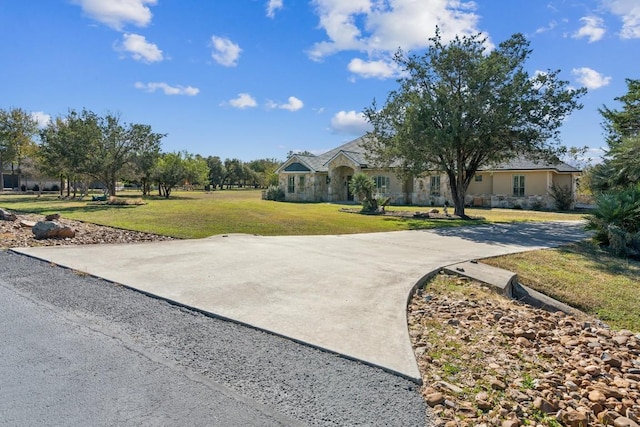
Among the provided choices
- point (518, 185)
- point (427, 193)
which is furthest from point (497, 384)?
point (518, 185)

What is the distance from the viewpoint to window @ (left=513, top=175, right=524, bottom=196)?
27.6 m

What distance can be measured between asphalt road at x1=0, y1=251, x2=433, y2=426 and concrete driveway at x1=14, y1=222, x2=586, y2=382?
1.10 ft

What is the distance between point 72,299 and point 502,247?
954 cm

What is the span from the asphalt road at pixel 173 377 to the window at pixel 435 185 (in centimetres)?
2702

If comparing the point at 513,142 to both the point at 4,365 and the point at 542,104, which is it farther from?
the point at 4,365

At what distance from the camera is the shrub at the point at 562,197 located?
26.5 metres

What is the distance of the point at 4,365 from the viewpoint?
3375 mm

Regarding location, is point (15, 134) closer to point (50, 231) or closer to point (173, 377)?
point (50, 231)

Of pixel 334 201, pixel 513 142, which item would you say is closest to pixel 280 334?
pixel 513 142

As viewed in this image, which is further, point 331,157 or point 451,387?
point 331,157

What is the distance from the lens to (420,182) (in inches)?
1180

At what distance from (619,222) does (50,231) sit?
15.1 meters

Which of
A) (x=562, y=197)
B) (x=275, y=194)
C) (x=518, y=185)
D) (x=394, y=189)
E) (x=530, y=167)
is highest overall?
(x=530, y=167)

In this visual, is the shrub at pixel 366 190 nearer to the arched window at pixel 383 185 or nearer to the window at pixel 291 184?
the arched window at pixel 383 185
